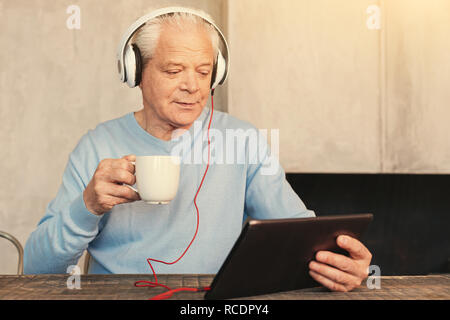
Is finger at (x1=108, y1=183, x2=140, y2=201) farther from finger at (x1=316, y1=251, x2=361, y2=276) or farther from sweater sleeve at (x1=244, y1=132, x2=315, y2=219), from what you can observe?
sweater sleeve at (x1=244, y1=132, x2=315, y2=219)

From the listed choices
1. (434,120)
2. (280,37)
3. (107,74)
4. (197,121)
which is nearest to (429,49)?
(434,120)

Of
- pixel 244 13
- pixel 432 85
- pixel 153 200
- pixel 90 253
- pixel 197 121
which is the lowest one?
pixel 90 253

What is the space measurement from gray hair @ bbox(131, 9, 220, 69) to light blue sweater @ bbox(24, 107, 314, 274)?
0.19 meters

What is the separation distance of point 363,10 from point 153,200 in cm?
138

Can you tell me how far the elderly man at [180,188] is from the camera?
120cm

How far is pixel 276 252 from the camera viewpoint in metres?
0.72

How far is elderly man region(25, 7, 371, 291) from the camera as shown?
120 cm

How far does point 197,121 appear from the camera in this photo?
140 centimetres

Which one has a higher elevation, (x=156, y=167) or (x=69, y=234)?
(x=156, y=167)

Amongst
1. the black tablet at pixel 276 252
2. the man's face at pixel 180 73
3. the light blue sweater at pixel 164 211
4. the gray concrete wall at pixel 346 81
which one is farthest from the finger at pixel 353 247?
the gray concrete wall at pixel 346 81

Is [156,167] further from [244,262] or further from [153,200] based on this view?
[244,262]

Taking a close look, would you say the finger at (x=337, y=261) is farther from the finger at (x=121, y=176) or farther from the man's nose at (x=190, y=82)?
the man's nose at (x=190, y=82)

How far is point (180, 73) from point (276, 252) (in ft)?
2.22

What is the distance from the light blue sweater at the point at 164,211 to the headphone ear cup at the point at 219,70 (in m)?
0.13
